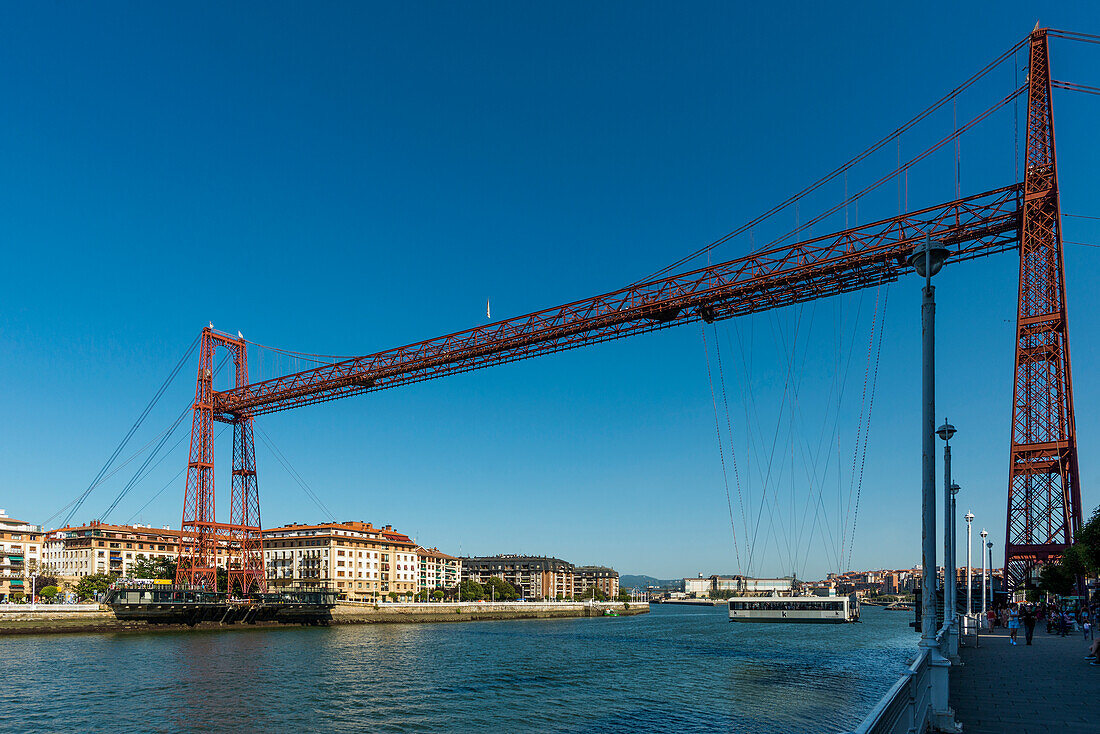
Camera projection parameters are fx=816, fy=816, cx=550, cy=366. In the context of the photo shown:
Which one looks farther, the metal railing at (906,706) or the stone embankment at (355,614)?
the stone embankment at (355,614)

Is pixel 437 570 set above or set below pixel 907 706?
below

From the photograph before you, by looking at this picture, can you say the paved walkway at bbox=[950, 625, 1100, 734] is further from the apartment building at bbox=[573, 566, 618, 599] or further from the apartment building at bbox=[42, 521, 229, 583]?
the apartment building at bbox=[573, 566, 618, 599]

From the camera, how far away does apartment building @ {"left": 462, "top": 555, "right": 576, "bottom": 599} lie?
145 meters

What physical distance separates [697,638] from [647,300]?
22.8 meters

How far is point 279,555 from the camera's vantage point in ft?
320

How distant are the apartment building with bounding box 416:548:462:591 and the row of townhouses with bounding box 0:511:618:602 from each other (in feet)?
3.20

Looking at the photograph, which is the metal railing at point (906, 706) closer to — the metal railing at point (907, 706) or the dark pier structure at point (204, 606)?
the metal railing at point (907, 706)

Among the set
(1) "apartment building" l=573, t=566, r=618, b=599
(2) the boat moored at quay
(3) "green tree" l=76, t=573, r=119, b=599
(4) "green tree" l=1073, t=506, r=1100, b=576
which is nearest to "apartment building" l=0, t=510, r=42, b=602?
(3) "green tree" l=76, t=573, r=119, b=599

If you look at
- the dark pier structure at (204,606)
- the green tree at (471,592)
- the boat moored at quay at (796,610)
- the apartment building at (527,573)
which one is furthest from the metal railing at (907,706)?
the apartment building at (527,573)

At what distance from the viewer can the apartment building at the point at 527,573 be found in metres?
145

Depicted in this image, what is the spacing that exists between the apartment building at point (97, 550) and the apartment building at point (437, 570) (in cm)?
3267

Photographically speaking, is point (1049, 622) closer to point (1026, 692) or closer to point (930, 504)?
point (1026, 692)

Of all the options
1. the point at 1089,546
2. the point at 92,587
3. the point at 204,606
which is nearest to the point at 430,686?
the point at 1089,546

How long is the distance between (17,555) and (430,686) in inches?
2938
